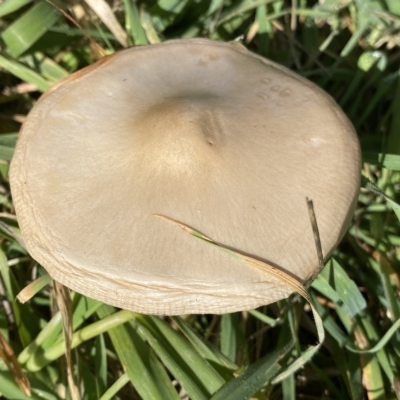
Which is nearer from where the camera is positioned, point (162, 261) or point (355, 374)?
point (162, 261)

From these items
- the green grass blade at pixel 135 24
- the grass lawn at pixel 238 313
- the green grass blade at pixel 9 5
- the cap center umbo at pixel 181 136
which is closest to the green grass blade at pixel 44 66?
the grass lawn at pixel 238 313

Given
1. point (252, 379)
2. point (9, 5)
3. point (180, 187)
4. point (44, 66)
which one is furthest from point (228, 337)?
point (9, 5)

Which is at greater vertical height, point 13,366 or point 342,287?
point 13,366

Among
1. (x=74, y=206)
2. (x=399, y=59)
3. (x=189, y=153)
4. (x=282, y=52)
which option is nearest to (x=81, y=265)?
(x=74, y=206)

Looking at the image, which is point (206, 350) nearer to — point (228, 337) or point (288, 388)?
point (228, 337)

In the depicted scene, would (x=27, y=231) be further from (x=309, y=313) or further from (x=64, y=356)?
(x=309, y=313)
